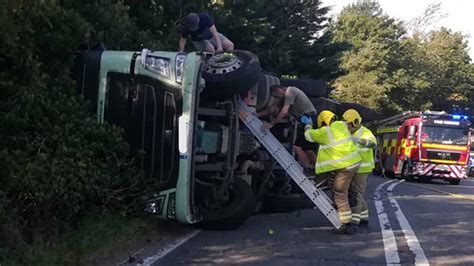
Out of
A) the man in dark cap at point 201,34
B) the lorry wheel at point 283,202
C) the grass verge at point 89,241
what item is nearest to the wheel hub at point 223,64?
A: the man in dark cap at point 201,34

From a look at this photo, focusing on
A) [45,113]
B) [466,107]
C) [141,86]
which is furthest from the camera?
[466,107]

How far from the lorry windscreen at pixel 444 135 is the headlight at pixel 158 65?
18357mm

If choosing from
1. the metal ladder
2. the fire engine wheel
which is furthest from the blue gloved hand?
the fire engine wheel

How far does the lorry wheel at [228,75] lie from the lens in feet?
26.5

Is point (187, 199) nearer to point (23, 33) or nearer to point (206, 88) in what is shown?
point (206, 88)

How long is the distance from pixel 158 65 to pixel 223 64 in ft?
3.33

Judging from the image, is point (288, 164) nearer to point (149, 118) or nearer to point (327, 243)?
point (327, 243)

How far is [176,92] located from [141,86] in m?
0.58

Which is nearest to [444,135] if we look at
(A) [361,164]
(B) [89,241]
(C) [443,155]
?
(C) [443,155]

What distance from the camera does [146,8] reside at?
40.4 feet

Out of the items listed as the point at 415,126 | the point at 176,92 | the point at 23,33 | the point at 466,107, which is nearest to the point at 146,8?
the point at 176,92

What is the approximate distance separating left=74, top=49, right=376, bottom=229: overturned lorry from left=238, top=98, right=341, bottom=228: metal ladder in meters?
0.17

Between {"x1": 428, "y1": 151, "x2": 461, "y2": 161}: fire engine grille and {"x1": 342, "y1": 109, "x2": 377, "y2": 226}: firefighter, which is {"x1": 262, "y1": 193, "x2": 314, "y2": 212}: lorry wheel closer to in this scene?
{"x1": 342, "y1": 109, "x2": 377, "y2": 226}: firefighter

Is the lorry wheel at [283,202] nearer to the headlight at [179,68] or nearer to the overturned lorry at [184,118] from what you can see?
the overturned lorry at [184,118]
